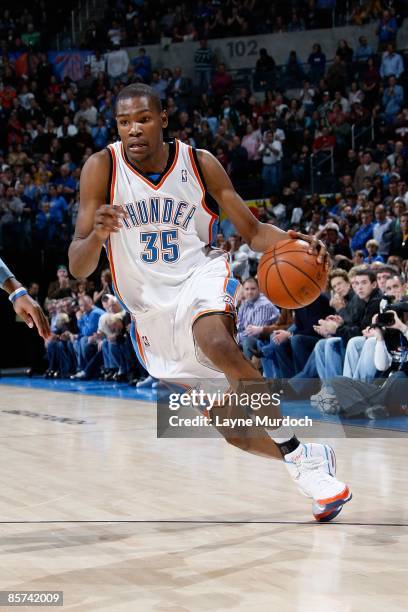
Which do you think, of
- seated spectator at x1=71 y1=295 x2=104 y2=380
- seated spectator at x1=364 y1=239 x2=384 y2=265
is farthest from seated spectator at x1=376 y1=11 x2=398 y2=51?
seated spectator at x1=71 y1=295 x2=104 y2=380

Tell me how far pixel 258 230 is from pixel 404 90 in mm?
11802

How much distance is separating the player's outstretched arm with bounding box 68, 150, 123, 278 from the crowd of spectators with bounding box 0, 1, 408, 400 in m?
3.60

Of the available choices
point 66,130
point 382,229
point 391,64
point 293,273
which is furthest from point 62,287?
point 293,273

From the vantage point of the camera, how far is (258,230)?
166 inches

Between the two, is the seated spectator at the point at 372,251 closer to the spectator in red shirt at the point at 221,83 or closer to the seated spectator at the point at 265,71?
the seated spectator at the point at 265,71

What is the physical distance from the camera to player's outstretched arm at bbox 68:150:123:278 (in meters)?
3.79

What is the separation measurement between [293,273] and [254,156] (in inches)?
448

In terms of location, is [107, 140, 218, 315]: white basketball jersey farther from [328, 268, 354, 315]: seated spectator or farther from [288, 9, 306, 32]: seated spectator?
[288, 9, 306, 32]: seated spectator

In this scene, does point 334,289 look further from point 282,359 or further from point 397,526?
point 397,526

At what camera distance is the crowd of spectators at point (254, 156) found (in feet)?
30.0

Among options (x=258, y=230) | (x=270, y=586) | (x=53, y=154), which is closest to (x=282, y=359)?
(x=258, y=230)

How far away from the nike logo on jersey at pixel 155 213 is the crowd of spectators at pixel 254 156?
3.41m

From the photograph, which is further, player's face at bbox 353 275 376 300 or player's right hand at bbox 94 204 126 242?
player's face at bbox 353 275 376 300

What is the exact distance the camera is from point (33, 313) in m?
3.67
